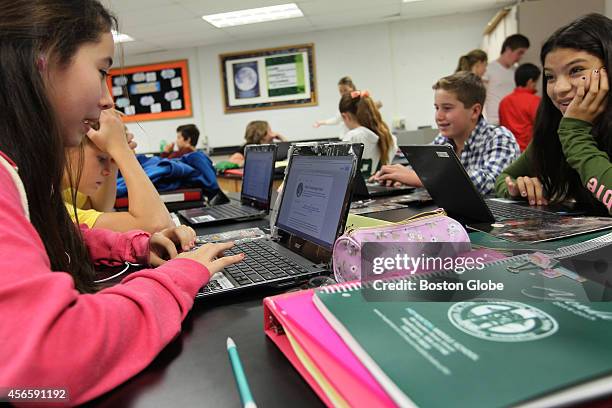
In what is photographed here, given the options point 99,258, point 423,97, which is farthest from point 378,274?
point 423,97

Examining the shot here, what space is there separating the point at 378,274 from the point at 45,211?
1.55 feet

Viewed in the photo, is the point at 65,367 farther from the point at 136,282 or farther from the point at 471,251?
the point at 471,251

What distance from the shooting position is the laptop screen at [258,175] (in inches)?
61.1

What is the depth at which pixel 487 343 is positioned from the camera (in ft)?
1.11

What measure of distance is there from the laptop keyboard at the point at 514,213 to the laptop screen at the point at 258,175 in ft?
2.40

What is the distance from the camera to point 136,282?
524mm

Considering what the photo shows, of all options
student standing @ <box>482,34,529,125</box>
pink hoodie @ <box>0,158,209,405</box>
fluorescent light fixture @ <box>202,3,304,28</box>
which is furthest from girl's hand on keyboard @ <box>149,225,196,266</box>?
fluorescent light fixture @ <box>202,3,304,28</box>

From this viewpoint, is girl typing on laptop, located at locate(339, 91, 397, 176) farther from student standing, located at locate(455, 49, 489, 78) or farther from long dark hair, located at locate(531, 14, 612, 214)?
long dark hair, located at locate(531, 14, 612, 214)

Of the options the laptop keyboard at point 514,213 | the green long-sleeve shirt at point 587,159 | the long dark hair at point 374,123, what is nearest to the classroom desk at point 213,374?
the laptop keyboard at point 514,213

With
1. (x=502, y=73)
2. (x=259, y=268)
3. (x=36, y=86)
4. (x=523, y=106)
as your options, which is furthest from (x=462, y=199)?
(x=502, y=73)

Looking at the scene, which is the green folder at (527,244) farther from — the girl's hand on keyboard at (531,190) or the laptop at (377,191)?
the laptop at (377,191)

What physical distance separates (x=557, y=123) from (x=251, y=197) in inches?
40.3

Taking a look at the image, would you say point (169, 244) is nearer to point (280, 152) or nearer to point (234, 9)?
point (280, 152)

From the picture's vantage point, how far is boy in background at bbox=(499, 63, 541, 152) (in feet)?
11.0
